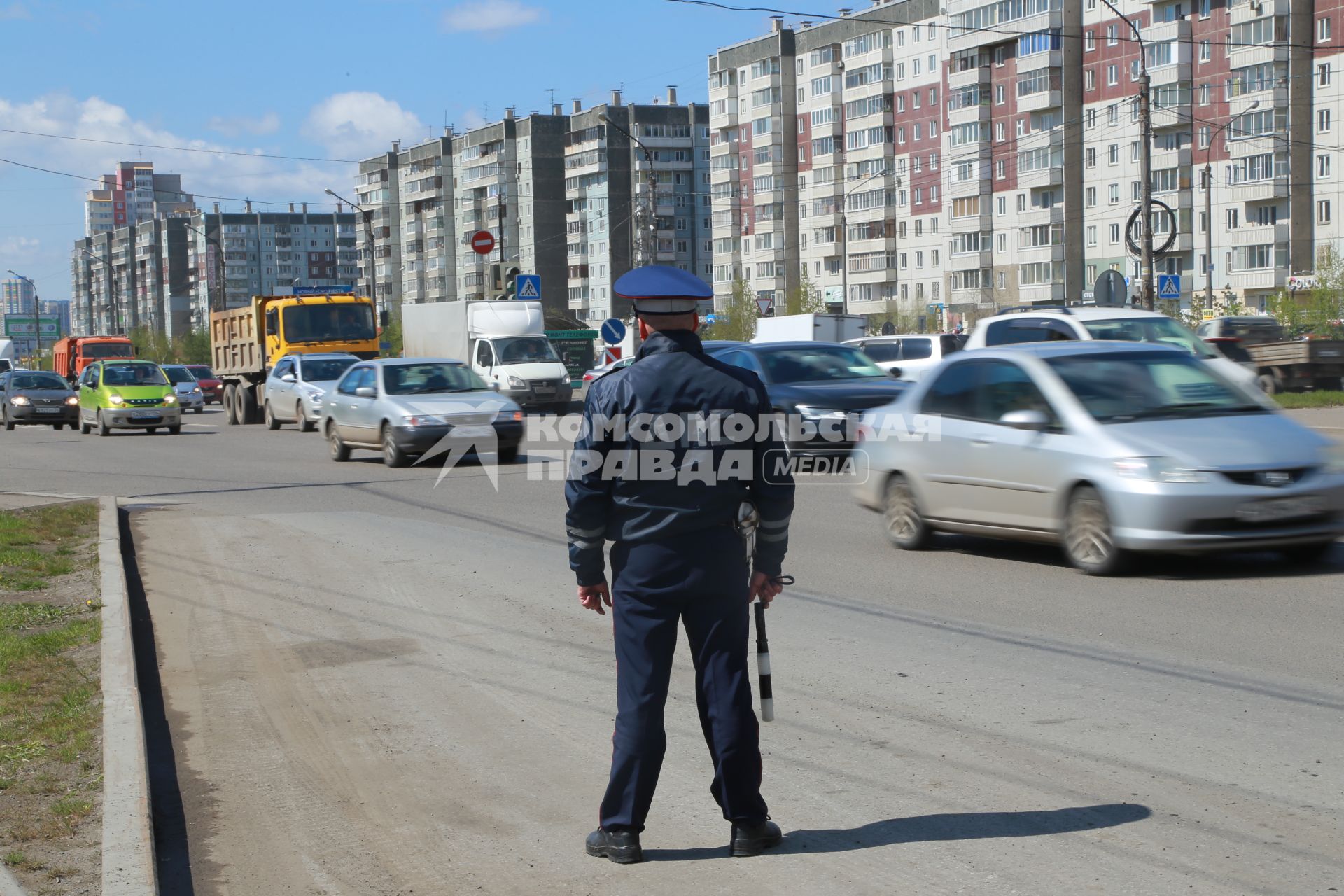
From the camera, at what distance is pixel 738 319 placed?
318 ft

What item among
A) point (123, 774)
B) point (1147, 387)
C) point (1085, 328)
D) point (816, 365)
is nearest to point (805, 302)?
point (1085, 328)

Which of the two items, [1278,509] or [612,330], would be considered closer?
[1278,509]

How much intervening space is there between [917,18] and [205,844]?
102 meters

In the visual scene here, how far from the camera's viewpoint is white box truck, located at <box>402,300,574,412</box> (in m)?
37.8

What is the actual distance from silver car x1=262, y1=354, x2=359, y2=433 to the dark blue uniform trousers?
28.2 metres

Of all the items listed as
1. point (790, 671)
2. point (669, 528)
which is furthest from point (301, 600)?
point (669, 528)

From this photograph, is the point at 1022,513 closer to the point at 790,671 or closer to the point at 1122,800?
the point at 790,671

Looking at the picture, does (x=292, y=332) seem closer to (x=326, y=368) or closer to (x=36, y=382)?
(x=326, y=368)

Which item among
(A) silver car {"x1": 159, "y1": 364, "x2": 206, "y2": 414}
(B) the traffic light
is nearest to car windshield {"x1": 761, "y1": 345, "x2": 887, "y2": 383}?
(B) the traffic light

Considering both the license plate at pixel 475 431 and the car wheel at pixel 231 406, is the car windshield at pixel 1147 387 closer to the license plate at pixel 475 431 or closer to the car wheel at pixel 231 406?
the license plate at pixel 475 431

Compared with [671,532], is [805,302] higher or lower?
higher

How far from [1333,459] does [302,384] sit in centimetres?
A: 2589

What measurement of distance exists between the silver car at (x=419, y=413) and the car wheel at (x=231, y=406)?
17.0 m

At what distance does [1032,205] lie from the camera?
93.1 metres
